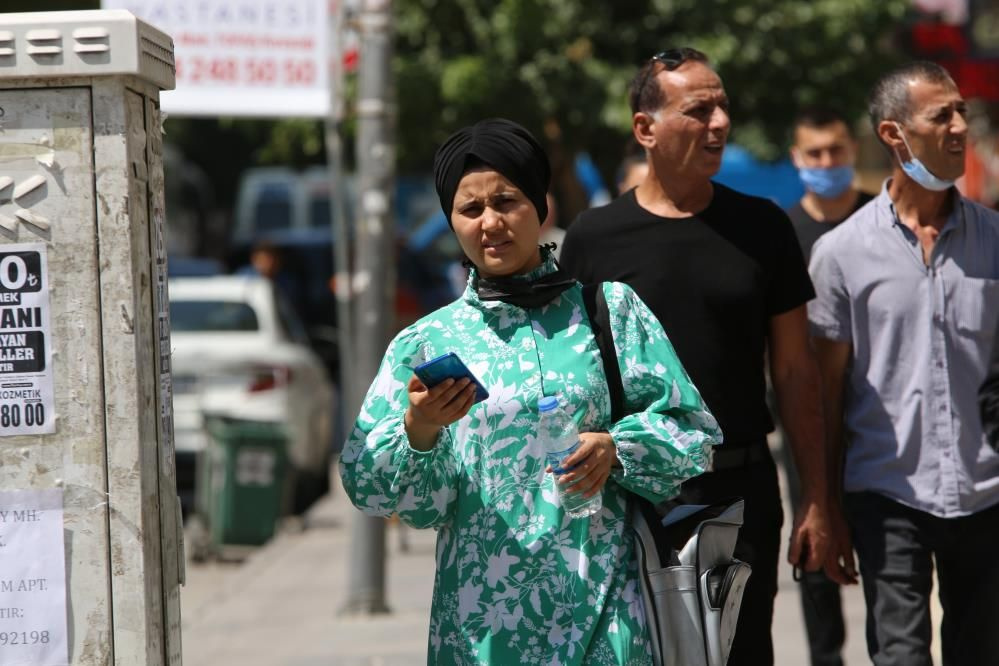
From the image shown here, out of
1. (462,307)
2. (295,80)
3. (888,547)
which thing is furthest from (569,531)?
(295,80)

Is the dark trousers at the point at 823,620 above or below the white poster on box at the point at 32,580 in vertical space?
below

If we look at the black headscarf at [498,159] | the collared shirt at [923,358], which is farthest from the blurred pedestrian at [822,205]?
the black headscarf at [498,159]

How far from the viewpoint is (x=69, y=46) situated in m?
A: 3.11

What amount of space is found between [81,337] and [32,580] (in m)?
0.47

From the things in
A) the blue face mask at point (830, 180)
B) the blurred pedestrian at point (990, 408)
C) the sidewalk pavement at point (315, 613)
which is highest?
the blue face mask at point (830, 180)

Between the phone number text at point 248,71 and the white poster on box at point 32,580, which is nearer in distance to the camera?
the white poster on box at point 32,580

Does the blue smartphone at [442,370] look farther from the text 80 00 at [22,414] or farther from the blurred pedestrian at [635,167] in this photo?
the blurred pedestrian at [635,167]

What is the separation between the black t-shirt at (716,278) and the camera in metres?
4.27

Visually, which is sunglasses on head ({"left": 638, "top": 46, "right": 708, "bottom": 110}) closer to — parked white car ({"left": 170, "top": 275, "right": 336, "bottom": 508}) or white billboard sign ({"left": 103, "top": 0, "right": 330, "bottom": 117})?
white billboard sign ({"left": 103, "top": 0, "right": 330, "bottom": 117})

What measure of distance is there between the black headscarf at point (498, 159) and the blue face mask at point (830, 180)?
107 inches

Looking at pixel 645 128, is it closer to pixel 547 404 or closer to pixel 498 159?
pixel 498 159

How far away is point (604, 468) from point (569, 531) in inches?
6.4

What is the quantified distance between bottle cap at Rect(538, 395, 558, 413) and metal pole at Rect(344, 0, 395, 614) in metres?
5.23

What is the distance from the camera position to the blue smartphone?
3.12m
